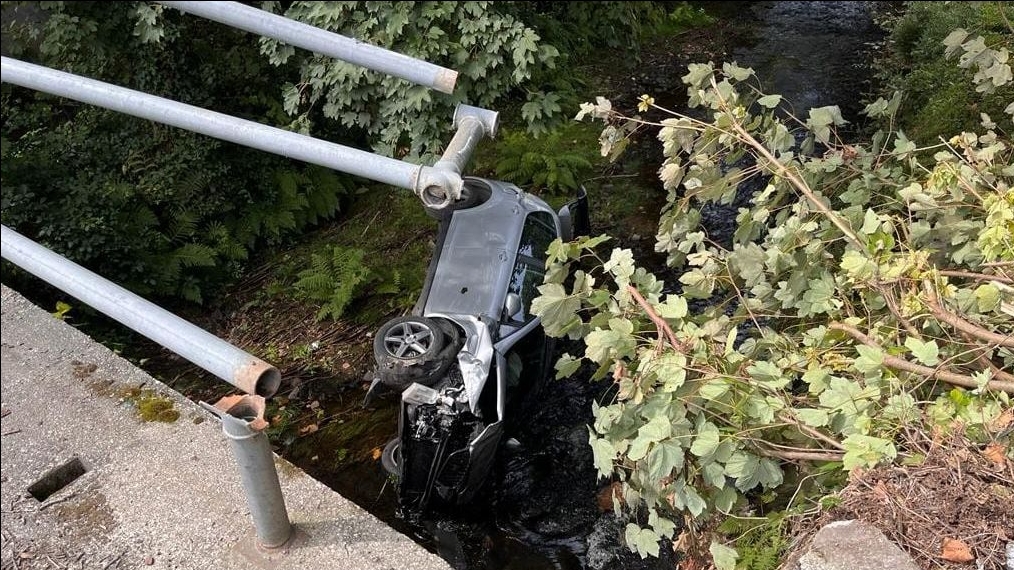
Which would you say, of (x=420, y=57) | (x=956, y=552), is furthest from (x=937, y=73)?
(x=956, y=552)

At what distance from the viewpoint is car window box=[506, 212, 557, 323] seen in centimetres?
651

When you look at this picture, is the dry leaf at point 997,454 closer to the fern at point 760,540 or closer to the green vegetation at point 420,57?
the fern at point 760,540

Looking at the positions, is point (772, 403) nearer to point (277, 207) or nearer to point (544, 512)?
point (544, 512)

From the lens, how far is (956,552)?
2.92 metres

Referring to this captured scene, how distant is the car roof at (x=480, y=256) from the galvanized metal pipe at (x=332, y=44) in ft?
11.8

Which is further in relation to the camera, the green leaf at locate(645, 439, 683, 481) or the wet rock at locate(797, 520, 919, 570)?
the green leaf at locate(645, 439, 683, 481)

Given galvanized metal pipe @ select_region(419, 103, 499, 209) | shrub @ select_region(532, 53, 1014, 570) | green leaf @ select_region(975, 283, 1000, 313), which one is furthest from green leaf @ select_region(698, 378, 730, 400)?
galvanized metal pipe @ select_region(419, 103, 499, 209)

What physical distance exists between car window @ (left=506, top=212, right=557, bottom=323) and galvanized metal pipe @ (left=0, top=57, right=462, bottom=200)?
3.95 meters

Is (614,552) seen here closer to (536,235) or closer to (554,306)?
(554,306)

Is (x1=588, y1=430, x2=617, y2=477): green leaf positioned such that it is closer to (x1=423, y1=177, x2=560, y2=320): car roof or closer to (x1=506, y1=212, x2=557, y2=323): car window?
(x1=423, y1=177, x2=560, y2=320): car roof

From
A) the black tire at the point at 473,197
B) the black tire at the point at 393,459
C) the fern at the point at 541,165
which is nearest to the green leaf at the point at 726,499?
the black tire at the point at 393,459

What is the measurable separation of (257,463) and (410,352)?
8.43 feet

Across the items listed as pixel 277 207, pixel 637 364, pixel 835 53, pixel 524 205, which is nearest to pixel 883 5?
pixel 835 53

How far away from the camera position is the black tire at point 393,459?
19.6 ft
